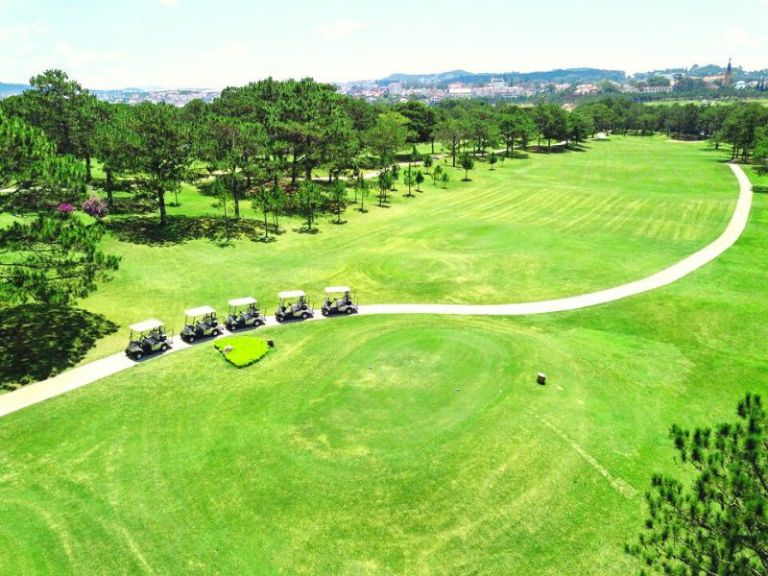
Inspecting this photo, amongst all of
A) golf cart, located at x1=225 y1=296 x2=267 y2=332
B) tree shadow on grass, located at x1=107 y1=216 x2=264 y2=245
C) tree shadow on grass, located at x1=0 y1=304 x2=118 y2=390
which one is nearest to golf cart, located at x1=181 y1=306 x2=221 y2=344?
golf cart, located at x1=225 y1=296 x2=267 y2=332

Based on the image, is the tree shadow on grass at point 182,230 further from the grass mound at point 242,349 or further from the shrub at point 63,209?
the grass mound at point 242,349

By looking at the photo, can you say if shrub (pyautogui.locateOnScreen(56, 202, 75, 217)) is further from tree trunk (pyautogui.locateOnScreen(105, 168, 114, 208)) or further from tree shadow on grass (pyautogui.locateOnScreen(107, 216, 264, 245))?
tree trunk (pyautogui.locateOnScreen(105, 168, 114, 208))

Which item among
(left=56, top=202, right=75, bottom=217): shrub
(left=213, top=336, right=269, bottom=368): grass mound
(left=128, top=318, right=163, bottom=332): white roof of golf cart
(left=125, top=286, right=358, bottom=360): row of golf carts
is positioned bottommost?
(left=213, top=336, right=269, bottom=368): grass mound

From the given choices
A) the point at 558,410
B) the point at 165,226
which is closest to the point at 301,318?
the point at 558,410

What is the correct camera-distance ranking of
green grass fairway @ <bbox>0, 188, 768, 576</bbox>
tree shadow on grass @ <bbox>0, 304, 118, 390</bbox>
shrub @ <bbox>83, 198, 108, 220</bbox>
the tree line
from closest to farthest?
green grass fairway @ <bbox>0, 188, 768, 576</bbox>
tree shadow on grass @ <bbox>0, 304, 118, 390</bbox>
the tree line
shrub @ <bbox>83, 198, 108, 220</bbox>

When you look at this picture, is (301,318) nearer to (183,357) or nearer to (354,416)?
(183,357)

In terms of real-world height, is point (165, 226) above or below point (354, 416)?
above

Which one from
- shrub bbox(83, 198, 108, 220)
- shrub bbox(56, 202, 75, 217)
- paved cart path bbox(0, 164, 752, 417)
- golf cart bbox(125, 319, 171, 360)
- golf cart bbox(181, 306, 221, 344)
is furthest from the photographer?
shrub bbox(83, 198, 108, 220)
